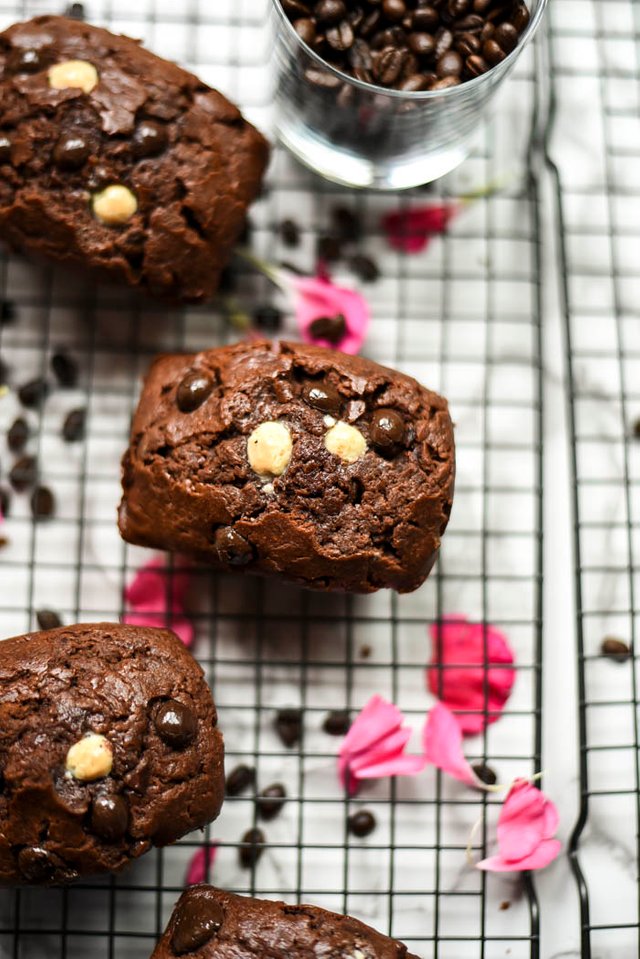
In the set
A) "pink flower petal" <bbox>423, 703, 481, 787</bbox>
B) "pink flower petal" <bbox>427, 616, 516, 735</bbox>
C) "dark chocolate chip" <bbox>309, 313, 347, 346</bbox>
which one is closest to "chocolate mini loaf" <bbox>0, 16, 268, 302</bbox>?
"dark chocolate chip" <bbox>309, 313, 347, 346</bbox>

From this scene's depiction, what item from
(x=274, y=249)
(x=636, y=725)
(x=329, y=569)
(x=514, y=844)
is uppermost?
(x=274, y=249)

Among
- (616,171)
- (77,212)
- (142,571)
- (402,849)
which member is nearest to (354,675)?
(402,849)

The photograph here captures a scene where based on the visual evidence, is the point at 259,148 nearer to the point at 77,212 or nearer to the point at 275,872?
the point at 77,212

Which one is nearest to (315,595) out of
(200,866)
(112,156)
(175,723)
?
(175,723)

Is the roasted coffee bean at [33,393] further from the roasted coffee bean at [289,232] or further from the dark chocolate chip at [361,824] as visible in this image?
the dark chocolate chip at [361,824]

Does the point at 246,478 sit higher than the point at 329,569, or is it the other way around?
the point at 246,478

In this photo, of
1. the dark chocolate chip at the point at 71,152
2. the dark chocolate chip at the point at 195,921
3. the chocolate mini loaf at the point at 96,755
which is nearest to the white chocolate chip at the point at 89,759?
the chocolate mini loaf at the point at 96,755

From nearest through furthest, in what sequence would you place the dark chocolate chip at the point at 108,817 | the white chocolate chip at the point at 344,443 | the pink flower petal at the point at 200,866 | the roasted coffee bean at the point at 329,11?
the dark chocolate chip at the point at 108,817
the white chocolate chip at the point at 344,443
the roasted coffee bean at the point at 329,11
the pink flower petal at the point at 200,866
